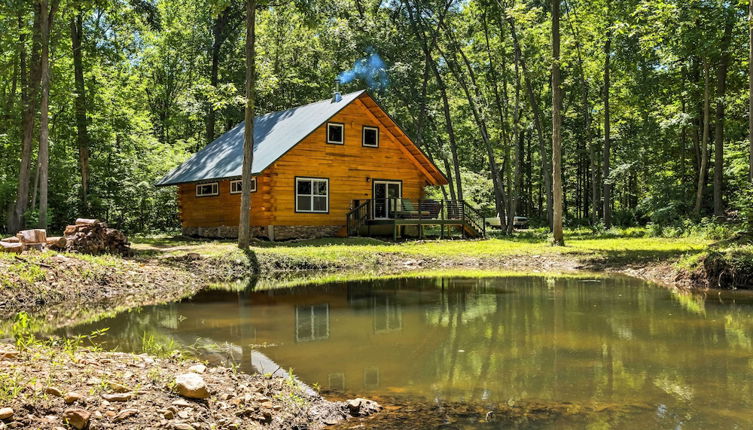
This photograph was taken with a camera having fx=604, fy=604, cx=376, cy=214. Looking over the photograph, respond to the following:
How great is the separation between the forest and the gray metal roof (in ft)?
7.81

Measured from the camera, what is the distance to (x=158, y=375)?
4.81m

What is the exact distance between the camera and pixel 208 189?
2767cm

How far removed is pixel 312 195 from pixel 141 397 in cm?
2130

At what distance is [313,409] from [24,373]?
216 cm

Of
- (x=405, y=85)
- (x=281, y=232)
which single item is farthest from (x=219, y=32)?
(x=281, y=232)

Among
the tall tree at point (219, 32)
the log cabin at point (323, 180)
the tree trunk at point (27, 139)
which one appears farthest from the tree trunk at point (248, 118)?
the tall tree at point (219, 32)

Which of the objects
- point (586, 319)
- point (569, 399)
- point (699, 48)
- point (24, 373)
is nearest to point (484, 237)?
point (699, 48)

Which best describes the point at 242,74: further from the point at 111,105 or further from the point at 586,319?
the point at 586,319

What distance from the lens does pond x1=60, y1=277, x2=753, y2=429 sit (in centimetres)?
494

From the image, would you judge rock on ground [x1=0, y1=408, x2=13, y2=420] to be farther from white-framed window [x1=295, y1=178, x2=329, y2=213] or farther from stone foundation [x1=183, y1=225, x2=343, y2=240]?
white-framed window [x1=295, y1=178, x2=329, y2=213]

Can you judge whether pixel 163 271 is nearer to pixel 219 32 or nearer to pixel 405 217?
pixel 405 217

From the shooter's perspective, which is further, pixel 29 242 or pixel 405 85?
pixel 405 85

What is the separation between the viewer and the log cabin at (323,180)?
80.6 feet

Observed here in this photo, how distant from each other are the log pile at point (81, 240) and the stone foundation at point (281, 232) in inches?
335
